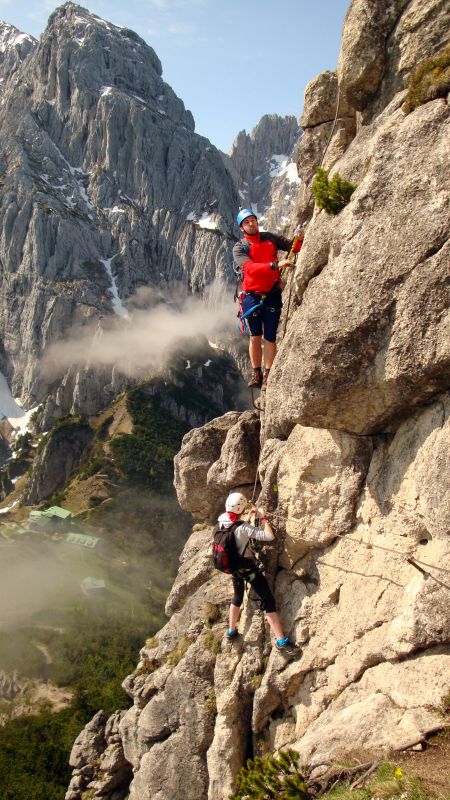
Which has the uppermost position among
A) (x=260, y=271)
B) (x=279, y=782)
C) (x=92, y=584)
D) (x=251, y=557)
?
(x=92, y=584)

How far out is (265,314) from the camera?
15742 mm

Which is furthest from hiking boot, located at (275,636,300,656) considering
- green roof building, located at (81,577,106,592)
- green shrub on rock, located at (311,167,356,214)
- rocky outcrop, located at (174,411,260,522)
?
green roof building, located at (81,577,106,592)

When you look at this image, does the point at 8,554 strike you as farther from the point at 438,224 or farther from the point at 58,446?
the point at 438,224

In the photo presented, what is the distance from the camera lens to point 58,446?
174m

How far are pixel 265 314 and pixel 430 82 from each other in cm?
694

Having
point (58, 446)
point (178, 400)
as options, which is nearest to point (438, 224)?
point (58, 446)

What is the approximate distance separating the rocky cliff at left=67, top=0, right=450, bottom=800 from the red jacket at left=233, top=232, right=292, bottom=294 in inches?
34.1

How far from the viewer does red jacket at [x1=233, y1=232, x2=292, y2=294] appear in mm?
14961

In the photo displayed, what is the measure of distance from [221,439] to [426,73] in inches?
663

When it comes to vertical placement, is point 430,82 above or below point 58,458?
below

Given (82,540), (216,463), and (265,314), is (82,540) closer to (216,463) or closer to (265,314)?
(216,463)

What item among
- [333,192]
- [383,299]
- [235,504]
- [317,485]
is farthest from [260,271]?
[235,504]

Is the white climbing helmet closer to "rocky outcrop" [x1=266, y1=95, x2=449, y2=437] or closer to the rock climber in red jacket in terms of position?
"rocky outcrop" [x1=266, y1=95, x2=449, y2=437]

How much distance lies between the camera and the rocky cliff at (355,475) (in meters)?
10.1
